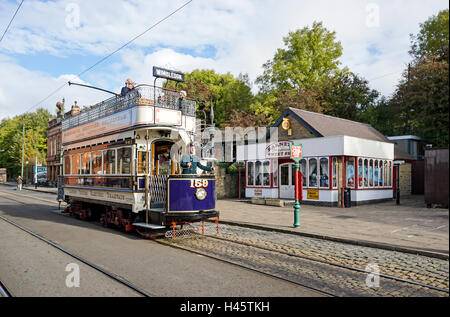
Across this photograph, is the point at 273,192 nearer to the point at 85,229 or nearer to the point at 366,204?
the point at 366,204

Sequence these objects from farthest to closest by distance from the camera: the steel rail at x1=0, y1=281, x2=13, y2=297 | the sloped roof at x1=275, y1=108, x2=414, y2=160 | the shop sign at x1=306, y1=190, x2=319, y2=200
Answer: the sloped roof at x1=275, y1=108, x2=414, y2=160 → the shop sign at x1=306, y1=190, x2=319, y2=200 → the steel rail at x1=0, y1=281, x2=13, y2=297

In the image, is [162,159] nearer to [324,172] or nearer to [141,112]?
[141,112]

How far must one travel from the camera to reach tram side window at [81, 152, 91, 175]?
43.5 feet

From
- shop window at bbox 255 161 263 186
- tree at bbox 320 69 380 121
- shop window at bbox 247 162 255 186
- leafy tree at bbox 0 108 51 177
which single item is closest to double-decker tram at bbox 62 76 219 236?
shop window at bbox 255 161 263 186

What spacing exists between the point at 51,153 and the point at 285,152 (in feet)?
Answer: 136

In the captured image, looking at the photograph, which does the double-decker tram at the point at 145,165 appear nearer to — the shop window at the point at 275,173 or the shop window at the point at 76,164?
the shop window at the point at 76,164

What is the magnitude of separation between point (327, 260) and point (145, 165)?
5.98 meters

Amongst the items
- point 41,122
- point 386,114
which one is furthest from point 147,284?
point 41,122

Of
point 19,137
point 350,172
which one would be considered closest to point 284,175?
point 350,172

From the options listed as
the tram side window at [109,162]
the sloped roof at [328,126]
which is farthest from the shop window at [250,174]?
the tram side window at [109,162]

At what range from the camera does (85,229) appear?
37.6ft

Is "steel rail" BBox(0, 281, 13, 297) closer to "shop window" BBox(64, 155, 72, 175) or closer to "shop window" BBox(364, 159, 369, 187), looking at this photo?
"shop window" BBox(64, 155, 72, 175)

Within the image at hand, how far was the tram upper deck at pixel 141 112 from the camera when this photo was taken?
10.5 metres

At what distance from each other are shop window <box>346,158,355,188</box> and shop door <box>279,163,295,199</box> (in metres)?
3.49
